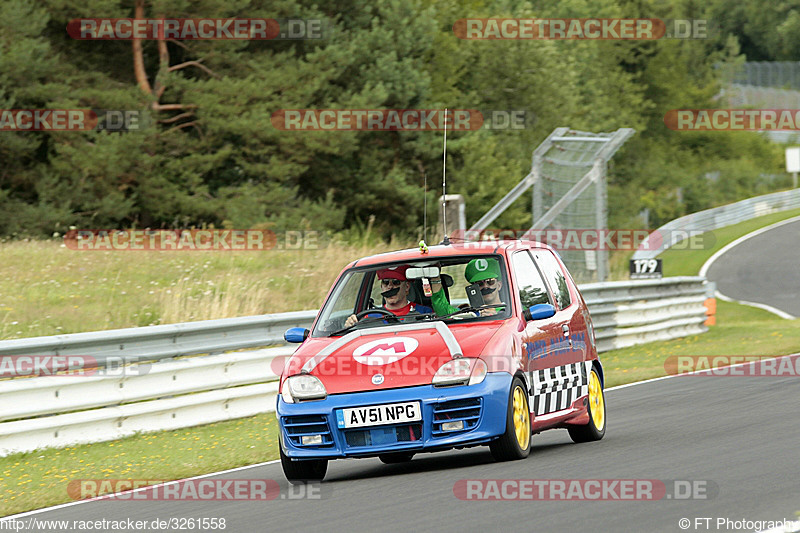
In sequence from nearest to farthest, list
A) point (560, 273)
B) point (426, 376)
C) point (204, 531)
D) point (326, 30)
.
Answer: point (204, 531) → point (426, 376) → point (560, 273) → point (326, 30)

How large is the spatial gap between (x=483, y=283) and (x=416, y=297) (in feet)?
1.91

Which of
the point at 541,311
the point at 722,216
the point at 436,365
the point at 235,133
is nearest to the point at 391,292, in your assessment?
the point at 541,311

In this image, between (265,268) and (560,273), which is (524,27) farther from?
(560,273)

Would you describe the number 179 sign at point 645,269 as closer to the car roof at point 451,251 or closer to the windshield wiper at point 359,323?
the car roof at point 451,251

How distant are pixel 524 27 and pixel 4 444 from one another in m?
50.0

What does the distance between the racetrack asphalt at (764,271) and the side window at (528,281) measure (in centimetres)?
2697

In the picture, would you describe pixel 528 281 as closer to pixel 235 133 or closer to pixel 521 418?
pixel 521 418

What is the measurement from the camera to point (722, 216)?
216 feet

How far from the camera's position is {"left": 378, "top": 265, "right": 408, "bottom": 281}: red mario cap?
984 cm

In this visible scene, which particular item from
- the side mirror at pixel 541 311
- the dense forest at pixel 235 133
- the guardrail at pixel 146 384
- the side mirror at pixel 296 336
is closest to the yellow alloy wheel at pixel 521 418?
the side mirror at pixel 541 311

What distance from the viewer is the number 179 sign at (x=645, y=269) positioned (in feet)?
77.4

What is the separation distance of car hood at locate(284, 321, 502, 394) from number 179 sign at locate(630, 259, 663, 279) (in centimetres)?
1499

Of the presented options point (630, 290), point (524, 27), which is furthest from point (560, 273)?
point (524, 27)

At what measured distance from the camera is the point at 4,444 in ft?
37.7
